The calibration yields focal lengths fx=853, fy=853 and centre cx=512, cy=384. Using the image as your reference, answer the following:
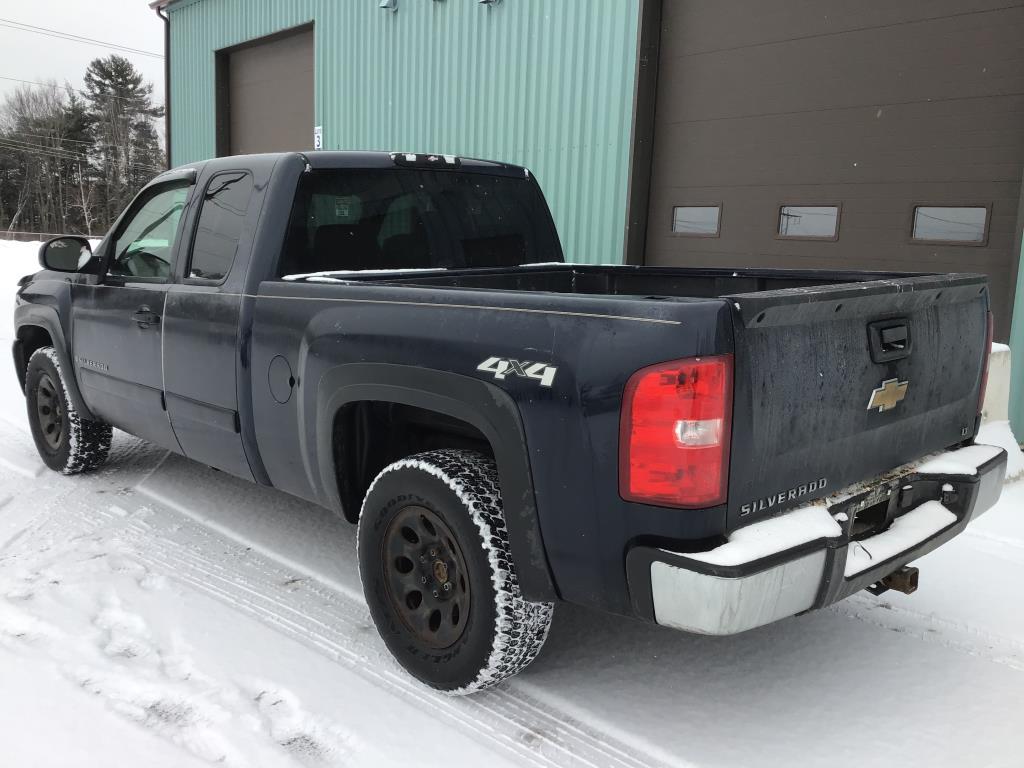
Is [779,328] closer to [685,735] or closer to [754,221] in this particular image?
[685,735]

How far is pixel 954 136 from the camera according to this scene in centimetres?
625

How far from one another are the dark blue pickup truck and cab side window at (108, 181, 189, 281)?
25 mm

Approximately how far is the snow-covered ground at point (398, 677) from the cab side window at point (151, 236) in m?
1.32

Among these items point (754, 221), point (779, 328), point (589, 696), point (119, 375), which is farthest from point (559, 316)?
point (754, 221)

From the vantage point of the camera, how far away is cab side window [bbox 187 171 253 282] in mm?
3635

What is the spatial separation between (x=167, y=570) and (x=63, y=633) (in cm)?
64

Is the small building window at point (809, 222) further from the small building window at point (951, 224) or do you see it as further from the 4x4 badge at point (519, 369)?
the 4x4 badge at point (519, 369)

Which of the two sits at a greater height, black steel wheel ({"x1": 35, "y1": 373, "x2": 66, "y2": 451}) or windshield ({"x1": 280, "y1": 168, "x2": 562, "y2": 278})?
windshield ({"x1": 280, "y1": 168, "x2": 562, "y2": 278})

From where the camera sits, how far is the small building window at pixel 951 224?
242 inches

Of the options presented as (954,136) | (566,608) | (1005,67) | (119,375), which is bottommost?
(566,608)

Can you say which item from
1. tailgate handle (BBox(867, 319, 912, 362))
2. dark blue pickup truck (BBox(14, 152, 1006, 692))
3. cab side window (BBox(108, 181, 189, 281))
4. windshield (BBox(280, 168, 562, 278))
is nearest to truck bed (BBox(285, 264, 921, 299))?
dark blue pickup truck (BBox(14, 152, 1006, 692))

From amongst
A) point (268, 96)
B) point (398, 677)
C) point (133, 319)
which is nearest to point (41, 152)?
point (268, 96)

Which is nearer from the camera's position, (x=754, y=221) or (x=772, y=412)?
(x=772, y=412)

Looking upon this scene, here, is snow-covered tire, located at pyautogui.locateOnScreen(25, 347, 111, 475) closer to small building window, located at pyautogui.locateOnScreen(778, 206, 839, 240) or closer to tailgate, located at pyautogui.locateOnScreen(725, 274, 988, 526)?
tailgate, located at pyautogui.locateOnScreen(725, 274, 988, 526)
